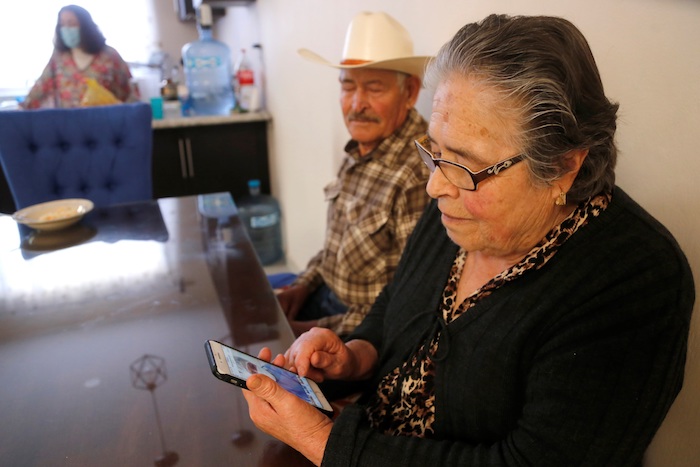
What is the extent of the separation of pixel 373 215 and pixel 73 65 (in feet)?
8.63

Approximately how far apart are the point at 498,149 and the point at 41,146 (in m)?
1.89

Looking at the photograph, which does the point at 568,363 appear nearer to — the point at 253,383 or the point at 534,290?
the point at 534,290

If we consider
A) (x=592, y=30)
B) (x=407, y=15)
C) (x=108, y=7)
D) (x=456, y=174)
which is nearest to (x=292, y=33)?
(x=407, y=15)

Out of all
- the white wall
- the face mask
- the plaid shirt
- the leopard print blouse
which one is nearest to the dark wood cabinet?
the face mask

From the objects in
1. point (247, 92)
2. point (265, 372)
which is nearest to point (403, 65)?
point (265, 372)

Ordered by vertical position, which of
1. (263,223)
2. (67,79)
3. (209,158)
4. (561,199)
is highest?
(67,79)

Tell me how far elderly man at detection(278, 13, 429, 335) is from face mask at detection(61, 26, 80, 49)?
2.36 meters

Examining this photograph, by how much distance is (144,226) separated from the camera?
1.52 metres

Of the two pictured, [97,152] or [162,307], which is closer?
[162,307]

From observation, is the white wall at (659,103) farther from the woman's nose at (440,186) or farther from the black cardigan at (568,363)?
the woman's nose at (440,186)

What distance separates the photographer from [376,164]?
58.0 inches

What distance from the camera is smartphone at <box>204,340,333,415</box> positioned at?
69cm

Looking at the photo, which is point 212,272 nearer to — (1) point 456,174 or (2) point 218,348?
(2) point 218,348

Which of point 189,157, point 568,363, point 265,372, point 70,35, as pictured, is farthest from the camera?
point 189,157
